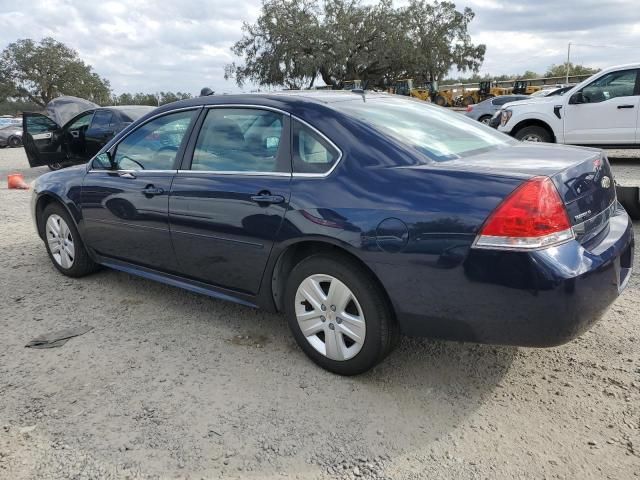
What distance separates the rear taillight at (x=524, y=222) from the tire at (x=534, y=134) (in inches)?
334

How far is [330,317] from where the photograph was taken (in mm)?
2959

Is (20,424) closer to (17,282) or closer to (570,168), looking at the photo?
(17,282)

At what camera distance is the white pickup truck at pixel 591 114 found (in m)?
9.36

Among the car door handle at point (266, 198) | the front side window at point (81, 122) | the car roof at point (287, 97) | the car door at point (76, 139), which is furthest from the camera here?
the front side window at point (81, 122)

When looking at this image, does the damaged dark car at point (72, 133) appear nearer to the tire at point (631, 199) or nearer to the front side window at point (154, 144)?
the front side window at point (154, 144)

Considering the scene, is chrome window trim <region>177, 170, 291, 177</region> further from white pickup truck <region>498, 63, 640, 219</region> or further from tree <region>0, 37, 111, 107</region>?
tree <region>0, 37, 111, 107</region>

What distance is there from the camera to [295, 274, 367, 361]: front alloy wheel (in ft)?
9.41

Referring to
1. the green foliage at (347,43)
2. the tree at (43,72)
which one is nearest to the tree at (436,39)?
the green foliage at (347,43)

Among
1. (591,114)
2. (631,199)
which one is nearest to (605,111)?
(591,114)

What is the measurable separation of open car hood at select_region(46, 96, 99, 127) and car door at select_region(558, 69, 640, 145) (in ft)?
34.4

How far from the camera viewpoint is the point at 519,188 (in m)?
2.40

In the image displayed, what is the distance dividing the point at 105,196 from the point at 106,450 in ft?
7.31

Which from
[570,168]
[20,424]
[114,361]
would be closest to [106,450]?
[20,424]

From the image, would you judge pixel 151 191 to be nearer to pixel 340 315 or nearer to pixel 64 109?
pixel 340 315
